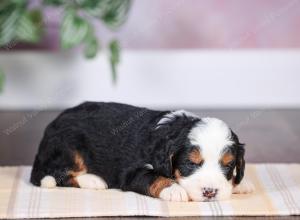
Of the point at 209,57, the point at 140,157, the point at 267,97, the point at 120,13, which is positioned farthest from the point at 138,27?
the point at 140,157

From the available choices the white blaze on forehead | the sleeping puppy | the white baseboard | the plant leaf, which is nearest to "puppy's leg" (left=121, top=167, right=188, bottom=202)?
the sleeping puppy

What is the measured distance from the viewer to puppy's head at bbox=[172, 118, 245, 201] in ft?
8.89

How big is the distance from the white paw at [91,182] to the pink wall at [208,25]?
67.6 inches

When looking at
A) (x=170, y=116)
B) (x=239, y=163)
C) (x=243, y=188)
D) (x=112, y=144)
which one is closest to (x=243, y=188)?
(x=243, y=188)

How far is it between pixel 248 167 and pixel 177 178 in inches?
24.3

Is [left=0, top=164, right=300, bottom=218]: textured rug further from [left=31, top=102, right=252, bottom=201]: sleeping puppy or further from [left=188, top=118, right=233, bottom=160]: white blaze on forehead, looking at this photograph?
[left=188, top=118, right=233, bottom=160]: white blaze on forehead

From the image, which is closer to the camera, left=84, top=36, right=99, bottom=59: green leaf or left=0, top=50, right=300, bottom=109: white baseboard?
left=84, top=36, right=99, bottom=59: green leaf

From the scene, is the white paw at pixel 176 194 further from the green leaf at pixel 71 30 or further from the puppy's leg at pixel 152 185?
the green leaf at pixel 71 30

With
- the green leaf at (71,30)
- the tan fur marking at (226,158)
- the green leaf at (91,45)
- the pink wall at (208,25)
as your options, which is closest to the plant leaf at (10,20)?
the green leaf at (71,30)

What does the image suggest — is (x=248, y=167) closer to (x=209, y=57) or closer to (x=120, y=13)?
(x=120, y=13)

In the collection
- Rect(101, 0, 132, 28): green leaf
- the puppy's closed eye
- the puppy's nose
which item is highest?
Rect(101, 0, 132, 28): green leaf

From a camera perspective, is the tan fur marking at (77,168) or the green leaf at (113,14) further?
the green leaf at (113,14)

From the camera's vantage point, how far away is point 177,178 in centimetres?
277

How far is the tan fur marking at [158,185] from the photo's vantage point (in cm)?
279
